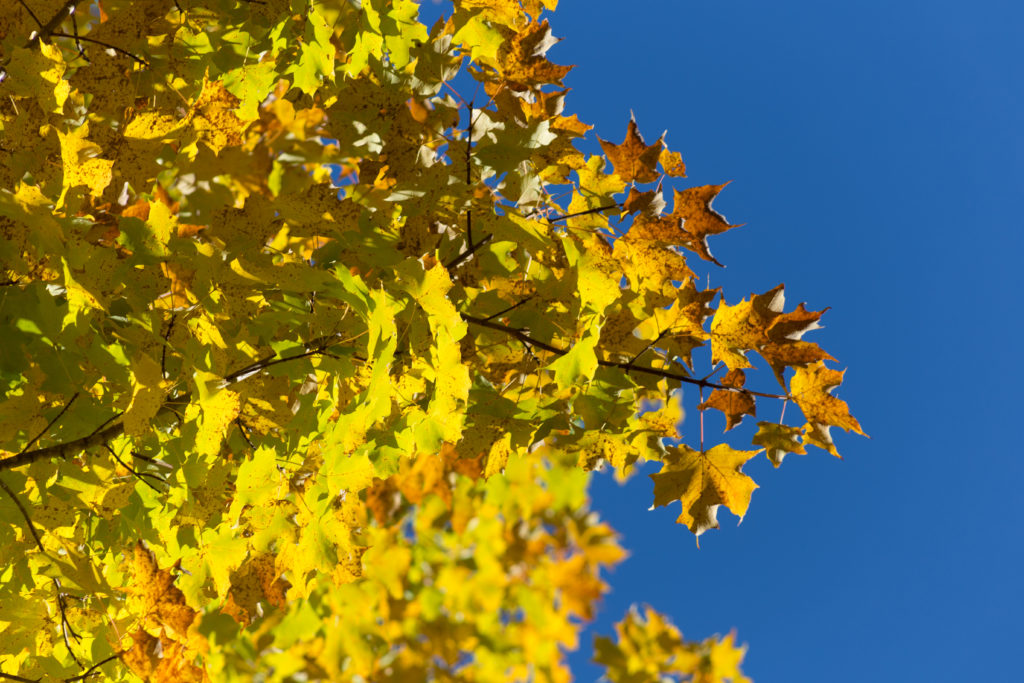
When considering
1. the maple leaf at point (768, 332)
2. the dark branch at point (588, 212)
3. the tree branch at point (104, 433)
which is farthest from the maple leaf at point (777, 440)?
the tree branch at point (104, 433)

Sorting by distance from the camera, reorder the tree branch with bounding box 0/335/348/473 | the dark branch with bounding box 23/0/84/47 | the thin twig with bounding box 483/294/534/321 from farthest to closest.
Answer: the thin twig with bounding box 483/294/534/321
the dark branch with bounding box 23/0/84/47
the tree branch with bounding box 0/335/348/473

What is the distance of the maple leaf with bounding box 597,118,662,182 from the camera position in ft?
4.71

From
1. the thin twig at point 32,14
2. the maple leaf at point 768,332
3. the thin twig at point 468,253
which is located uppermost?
the maple leaf at point 768,332

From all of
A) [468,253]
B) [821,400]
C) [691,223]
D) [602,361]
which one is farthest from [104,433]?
[821,400]

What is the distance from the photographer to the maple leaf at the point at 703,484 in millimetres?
1614

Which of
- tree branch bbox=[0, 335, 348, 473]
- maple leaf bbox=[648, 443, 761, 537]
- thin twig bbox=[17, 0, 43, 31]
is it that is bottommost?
tree branch bbox=[0, 335, 348, 473]

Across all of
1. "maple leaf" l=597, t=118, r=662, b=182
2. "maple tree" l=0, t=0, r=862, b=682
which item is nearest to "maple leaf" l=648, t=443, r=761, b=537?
"maple tree" l=0, t=0, r=862, b=682

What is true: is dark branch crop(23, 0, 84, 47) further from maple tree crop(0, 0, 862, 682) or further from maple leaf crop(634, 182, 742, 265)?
maple leaf crop(634, 182, 742, 265)

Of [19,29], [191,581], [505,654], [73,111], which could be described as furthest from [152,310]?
[505,654]

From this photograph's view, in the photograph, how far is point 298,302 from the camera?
150cm

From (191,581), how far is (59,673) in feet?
1.87

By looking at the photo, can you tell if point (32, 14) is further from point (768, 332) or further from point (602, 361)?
point (768, 332)

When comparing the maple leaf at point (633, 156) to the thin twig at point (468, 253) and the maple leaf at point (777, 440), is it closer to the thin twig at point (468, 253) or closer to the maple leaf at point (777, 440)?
the thin twig at point (468, 253)

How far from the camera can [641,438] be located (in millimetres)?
1710
